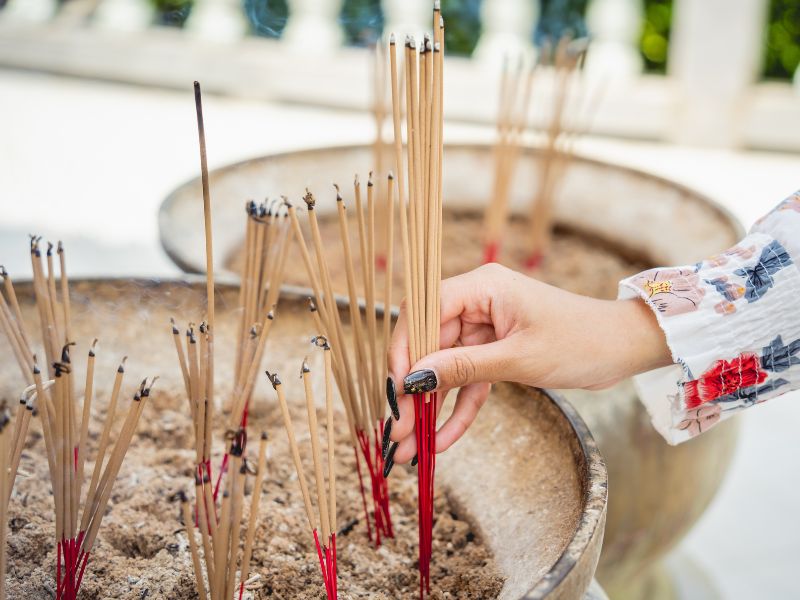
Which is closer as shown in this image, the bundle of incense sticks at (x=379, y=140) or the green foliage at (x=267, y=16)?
the bundle of incense sticks at (x=379, y=140)

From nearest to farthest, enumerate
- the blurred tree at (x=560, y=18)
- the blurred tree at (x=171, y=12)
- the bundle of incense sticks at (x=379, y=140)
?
the bundle of incense sticks at (x=379, y=140), the blurred tree at (x=560, y=18), the blurred tree at (x=171, y=12)

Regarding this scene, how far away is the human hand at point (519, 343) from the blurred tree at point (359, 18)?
2.51m

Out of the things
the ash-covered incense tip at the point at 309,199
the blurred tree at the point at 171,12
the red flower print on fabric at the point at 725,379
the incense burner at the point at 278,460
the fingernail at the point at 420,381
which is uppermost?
the blurred tree at the point at 171,12

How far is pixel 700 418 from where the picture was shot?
2.69 ft

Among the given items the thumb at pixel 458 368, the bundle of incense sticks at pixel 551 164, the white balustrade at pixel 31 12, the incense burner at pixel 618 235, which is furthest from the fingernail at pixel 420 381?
the white balustrade at pixel 31 12

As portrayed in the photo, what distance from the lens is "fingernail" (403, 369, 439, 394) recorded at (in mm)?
677

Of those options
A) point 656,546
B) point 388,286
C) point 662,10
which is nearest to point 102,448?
point 388,286

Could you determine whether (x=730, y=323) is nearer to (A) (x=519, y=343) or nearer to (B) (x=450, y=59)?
(A) (x=519, y=343)

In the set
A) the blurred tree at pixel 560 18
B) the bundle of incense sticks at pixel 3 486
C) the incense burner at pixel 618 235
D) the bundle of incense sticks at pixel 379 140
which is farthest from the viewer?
the blurred tree at pixel 560 18

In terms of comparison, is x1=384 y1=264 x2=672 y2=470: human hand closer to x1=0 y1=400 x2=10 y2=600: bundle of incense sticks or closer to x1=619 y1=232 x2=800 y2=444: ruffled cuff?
x1=619 y1=232 x2=800 y2=444: ruffled cuff

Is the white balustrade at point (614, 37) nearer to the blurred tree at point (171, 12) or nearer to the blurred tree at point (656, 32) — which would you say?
the blurred tree at point (656, 32)

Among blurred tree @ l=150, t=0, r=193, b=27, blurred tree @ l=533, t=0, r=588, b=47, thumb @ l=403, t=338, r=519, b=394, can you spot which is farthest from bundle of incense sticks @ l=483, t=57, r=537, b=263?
blurred tree @ l=150, t=0, r=193, b=27

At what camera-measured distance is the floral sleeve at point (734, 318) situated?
78 cm

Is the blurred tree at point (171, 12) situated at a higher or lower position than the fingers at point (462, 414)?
higher
